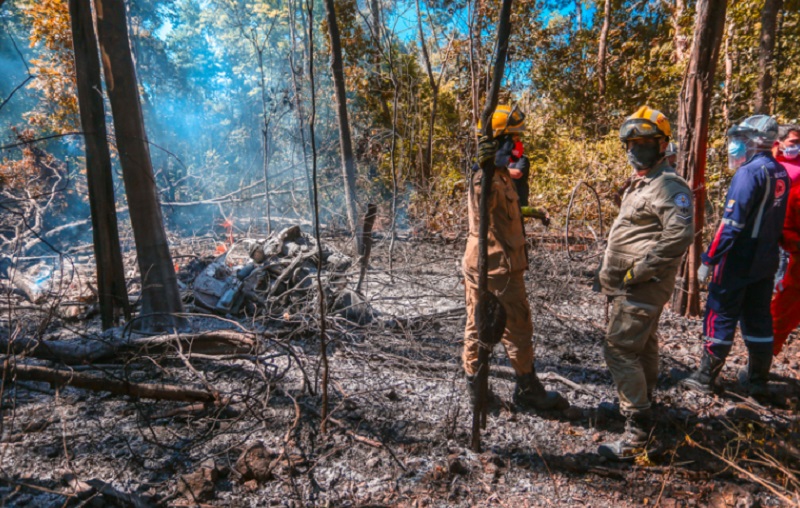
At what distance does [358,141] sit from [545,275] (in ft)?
24.9

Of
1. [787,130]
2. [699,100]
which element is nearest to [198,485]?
[787,130]

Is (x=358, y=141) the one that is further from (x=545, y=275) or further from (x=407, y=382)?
(x=407, y=382)

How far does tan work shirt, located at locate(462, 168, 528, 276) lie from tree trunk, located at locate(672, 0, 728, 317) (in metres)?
2.39

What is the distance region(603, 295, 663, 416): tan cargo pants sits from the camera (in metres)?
2.43

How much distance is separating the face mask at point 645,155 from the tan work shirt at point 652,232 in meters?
0.04

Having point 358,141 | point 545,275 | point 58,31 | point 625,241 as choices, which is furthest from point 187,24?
point 625,241

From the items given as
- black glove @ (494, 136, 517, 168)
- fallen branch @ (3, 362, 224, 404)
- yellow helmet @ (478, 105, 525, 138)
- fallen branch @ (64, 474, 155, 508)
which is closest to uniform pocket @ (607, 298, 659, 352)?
black glove @ (494, 136, 517, 168)

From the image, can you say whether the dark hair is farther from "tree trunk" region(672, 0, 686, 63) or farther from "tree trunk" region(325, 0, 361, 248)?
"tree trunk" region(672, 0, 686, 63)

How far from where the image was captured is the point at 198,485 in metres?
2.19

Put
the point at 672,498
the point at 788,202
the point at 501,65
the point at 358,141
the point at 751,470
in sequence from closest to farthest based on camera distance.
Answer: the point at 501,65 → the point at 672,498 → the point at 751,470 → the point at 788,202 → the point at 358,141

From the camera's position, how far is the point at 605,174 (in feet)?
26.2

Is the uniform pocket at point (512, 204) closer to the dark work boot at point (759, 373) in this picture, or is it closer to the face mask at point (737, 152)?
the face mask at point (737, 152)

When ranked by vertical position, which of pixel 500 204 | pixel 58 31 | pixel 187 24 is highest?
pixel 187 24

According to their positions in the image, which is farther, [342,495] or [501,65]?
[342,495]
